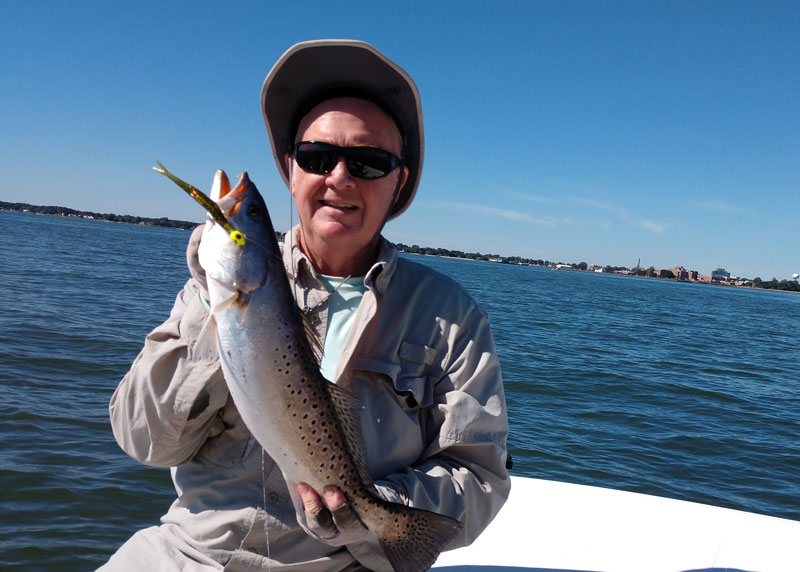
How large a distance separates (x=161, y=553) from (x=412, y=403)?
59.6 inches

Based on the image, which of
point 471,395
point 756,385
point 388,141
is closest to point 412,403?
point 471,395

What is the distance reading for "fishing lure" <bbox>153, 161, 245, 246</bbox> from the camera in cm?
199

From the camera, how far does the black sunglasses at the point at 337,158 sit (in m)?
3.02

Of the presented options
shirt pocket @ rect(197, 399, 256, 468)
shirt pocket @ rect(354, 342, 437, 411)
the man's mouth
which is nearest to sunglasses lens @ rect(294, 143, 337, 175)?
the man's mouth

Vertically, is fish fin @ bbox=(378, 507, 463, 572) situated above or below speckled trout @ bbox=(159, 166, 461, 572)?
below

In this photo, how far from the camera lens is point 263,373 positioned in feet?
7.35

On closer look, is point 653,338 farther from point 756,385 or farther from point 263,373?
point 263,373

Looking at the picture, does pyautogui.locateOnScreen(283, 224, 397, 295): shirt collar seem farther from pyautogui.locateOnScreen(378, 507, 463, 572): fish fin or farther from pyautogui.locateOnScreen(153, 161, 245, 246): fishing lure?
pyautogui.locateOnScreen(378, 507, 463, 572): fish fin

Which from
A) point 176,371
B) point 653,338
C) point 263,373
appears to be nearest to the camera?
point 263,373

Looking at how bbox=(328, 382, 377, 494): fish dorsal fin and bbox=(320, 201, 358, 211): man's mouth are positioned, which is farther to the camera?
bbox=(320, 201, 358, 211): man's mouth

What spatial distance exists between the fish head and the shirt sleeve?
3.93 feet

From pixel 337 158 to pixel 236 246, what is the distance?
983 millimetres

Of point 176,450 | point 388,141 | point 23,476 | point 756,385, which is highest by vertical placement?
point 388,141

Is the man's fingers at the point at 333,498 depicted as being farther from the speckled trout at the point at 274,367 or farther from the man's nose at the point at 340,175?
the man's nose at the point at 340,175
